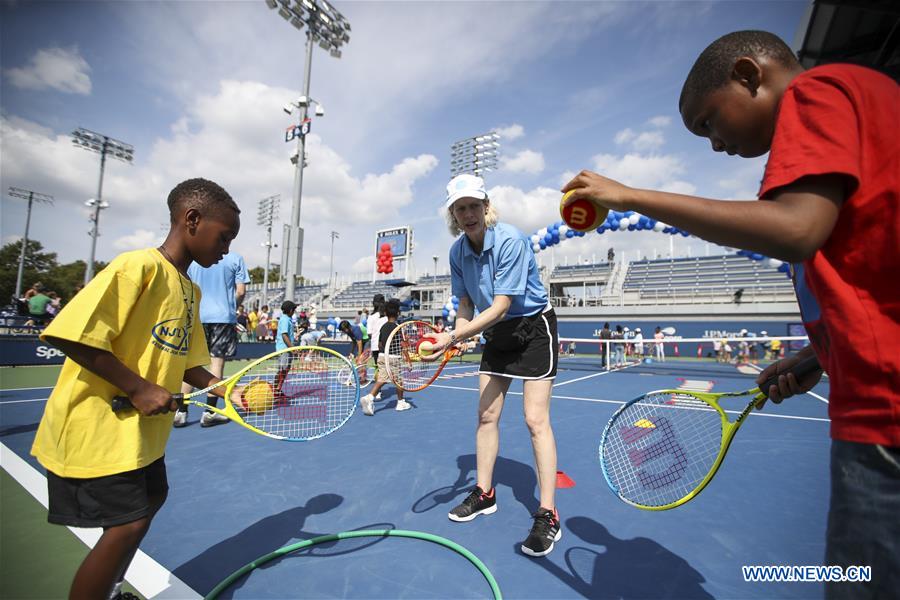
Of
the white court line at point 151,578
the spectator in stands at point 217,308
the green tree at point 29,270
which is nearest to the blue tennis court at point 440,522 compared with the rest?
the white court line at point 151,578

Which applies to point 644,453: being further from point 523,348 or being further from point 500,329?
point 500,329

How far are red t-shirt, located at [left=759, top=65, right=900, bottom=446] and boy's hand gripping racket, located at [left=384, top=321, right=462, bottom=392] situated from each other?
2.30 m

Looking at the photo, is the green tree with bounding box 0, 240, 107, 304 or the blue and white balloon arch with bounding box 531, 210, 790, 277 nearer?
the blue and white balloon arch with bounding box 531, 210, 790, 277

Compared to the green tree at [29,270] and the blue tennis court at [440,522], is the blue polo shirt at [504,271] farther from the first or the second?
the green tree at [29,270]

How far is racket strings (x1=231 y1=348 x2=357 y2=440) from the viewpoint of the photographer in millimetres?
2467

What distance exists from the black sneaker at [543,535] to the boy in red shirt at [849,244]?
1.84 m

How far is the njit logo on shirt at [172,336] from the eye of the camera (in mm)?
1927

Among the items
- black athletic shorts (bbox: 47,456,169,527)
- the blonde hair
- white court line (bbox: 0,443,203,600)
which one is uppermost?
the blonde hair

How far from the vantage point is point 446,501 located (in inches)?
134

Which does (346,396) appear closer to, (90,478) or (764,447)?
(90,478)

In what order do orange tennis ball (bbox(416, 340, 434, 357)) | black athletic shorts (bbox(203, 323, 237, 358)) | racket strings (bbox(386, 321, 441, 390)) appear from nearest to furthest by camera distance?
orange tennis ball (bbox(416, 340, 434, 357)) < racket strings (bbox(386, 321, 441, 390)) < black athletic shorts (bbox(203, 323, 237, 358))

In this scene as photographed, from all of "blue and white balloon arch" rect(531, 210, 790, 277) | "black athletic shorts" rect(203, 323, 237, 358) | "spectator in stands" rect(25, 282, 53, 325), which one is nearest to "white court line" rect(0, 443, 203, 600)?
"black athletic shorts" rect(203, 323, 237, 358)

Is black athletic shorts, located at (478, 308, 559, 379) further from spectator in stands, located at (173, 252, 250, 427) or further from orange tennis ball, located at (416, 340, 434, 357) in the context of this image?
spectator in stands, located at (173, 252, 250, 427)

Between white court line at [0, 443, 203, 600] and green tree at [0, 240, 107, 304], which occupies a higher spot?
green tree at [0, 240, 107, 304]
